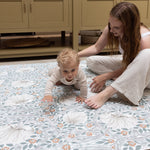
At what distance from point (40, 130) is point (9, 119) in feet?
0.58

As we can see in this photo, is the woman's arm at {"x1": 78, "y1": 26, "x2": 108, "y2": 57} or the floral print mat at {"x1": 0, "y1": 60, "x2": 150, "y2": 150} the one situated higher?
the woman's arm at {"x1": 78, "y1": 26, "x2": 108, "y2": 57}

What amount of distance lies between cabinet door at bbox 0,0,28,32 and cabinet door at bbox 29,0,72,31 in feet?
0.23

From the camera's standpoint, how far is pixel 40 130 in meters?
0.80

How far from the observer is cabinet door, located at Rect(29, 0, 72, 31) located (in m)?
1.96

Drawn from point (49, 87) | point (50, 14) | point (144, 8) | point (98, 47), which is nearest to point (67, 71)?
point (49, 87)

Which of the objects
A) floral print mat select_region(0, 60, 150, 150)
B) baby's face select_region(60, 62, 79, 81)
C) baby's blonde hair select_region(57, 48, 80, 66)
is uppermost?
baby's blonde hair select_region(57, 48, 80, 66)

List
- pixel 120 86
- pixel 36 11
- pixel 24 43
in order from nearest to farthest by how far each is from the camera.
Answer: pixel 120 86, pixel 36 11, pixel 24 43

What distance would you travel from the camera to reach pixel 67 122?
0.86 meters

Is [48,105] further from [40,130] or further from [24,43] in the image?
[24,43]

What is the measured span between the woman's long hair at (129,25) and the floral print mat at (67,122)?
0.27m

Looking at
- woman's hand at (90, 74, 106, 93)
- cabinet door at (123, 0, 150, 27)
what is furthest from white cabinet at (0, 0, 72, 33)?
woman's hand at (90, 74, 106, 93)

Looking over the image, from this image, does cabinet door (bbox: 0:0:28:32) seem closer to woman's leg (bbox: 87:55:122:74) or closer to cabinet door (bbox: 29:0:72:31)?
cabinet door (bbox: 29:0:72:31)

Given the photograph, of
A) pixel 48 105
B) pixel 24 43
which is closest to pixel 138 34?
pixel 48 105

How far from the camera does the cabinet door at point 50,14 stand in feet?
6.43
